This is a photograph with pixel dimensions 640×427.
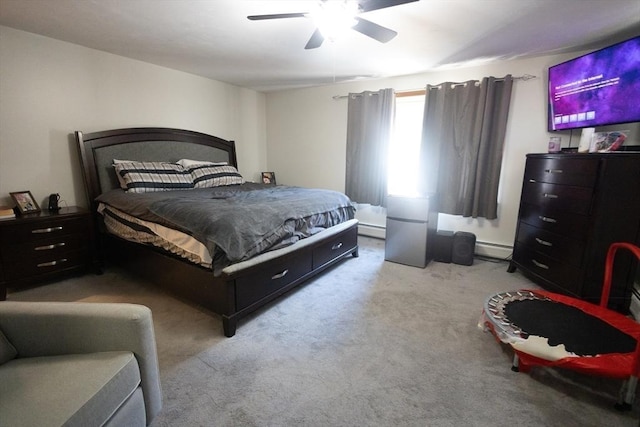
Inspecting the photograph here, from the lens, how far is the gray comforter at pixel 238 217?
1.95 metres

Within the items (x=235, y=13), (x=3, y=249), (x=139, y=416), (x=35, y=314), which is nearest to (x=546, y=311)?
(x=139, y=416)

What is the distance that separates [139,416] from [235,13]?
101 inches

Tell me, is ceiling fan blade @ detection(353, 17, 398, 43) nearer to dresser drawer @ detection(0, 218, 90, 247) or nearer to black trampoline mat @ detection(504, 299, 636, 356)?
black trampoline mat @ detection(504, 299, 636, 356)

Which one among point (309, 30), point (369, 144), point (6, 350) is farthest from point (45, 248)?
point (369, 144)

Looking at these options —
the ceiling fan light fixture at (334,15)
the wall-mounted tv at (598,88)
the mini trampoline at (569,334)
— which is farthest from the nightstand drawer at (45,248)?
the wall-mounted tv at (598,88)

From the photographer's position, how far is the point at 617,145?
7.64 feet

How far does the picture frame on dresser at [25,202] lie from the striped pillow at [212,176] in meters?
1.45

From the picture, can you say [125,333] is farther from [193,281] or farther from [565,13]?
[565,13]

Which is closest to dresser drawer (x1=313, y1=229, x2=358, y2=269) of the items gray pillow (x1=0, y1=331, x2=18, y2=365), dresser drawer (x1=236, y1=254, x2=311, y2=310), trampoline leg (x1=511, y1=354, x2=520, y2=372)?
dresser drawer (x1=236, y1=254, x2=311, y2=310)

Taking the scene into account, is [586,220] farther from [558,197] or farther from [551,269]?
[551,269]

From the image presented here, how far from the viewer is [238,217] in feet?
6.81

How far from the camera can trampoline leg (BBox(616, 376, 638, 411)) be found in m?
1.38

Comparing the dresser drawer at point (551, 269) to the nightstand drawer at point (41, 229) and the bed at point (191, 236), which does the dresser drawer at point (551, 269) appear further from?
the nightstand drawer at point (41, 229)

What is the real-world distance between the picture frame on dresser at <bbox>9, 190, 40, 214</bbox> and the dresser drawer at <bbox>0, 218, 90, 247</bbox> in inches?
10.9
